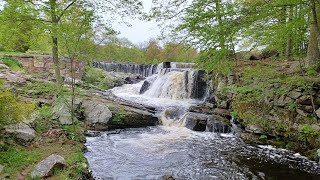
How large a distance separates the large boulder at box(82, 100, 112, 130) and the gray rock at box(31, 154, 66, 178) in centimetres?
466

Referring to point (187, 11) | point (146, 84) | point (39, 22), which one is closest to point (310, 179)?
point (187, 11)

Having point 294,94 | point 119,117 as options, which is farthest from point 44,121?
point 294,94

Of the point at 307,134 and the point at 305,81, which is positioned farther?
the point at 307,134

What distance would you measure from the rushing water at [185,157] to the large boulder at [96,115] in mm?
511

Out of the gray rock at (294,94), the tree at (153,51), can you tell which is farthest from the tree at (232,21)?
the tree at (153,51)

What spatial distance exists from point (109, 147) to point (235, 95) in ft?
20.3

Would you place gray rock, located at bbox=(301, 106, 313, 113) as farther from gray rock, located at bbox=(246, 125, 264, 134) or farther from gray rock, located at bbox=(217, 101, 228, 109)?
gray rock, located at bbox=(217, 101, 228, 109)

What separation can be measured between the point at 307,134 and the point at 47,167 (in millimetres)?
6714

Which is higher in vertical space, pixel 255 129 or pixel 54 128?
pixel 54 128

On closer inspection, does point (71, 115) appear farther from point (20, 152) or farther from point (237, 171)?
point (237, 171)

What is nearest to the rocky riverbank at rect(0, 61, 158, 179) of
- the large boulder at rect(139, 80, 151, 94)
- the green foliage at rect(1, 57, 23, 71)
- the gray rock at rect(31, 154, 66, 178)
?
the gray rock at rect(31, 154, 66, 178)

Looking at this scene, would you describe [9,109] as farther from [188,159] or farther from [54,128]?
[188,159]

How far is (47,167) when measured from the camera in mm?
4426

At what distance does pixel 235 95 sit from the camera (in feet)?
37.1
